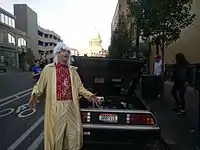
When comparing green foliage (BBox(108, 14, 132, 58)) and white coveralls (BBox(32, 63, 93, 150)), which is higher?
green foliage (BBox(108, 14, 132, 58))

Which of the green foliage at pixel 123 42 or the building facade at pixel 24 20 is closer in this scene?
the green foliage at pixel 123 42

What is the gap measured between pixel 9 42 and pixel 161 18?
82660 mm

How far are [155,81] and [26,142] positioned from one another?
8.77 metres

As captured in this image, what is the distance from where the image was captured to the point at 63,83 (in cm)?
519

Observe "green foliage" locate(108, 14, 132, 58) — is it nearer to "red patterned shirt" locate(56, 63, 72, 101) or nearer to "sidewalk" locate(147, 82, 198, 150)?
"sidewalk" locate(147, 82, 198, 150)

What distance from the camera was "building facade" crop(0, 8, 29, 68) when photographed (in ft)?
290

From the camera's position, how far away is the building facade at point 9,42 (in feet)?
290

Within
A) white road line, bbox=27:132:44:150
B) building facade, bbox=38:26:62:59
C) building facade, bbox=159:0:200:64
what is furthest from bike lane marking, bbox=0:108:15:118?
building facade, bbox=38:26:62:59

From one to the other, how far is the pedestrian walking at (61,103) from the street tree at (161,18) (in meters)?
9.79

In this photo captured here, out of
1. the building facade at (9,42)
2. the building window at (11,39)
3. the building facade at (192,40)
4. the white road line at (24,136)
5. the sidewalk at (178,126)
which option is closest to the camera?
the white road line at (24,136)

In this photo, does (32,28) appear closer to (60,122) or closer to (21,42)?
(21,42)

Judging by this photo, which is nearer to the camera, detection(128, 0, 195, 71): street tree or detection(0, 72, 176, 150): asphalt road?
detection(0, 72, 176, 150): asphalt road

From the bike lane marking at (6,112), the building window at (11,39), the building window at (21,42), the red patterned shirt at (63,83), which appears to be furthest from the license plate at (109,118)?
the building window at (21,42)

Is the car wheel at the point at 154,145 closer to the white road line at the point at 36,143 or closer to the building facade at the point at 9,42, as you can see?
the white road line at the point at 36,143
